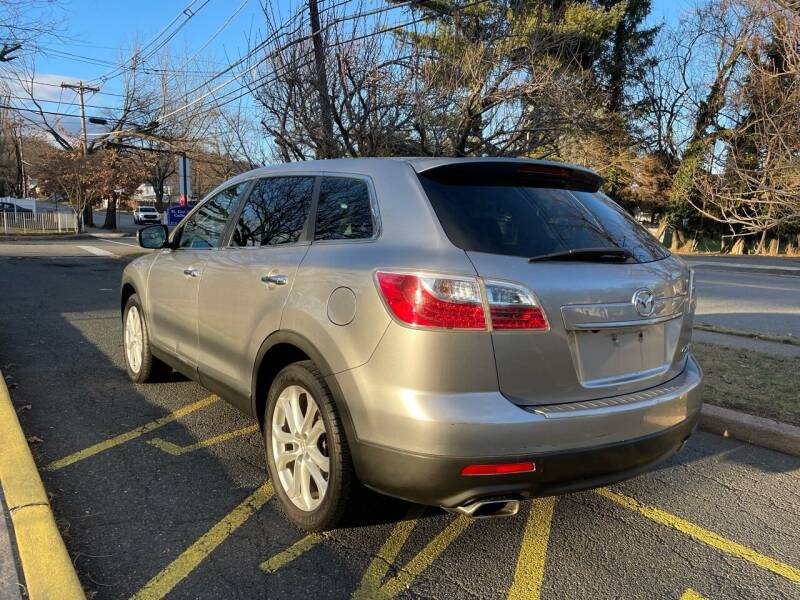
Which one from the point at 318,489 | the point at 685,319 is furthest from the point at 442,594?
the point at 685,319

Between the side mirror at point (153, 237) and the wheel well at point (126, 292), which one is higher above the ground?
the side mirror at point (153, 237)

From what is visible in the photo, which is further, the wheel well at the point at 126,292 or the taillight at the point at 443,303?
the wheel well at the point at 126,292

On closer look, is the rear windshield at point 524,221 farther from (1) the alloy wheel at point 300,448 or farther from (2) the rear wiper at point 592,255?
(1) the alloy wheel at point 300,448

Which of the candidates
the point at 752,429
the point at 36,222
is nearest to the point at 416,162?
the point at 752,429

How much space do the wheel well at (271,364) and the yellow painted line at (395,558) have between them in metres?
0.95

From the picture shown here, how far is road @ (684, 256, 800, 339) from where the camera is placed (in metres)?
8.66

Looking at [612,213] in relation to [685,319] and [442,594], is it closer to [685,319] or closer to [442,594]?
[685,319]

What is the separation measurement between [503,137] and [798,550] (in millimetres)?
11412

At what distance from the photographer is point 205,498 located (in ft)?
10.3

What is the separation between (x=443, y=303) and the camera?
2.27 meters

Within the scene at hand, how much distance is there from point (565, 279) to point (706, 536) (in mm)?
1588

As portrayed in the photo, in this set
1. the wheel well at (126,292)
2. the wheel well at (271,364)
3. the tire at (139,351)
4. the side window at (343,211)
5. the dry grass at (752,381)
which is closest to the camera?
the side window at (343,211)

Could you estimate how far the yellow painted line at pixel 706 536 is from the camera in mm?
2672

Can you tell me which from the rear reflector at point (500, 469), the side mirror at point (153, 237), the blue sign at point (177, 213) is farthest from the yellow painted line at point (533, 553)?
the blue sign at point (177, 213)
